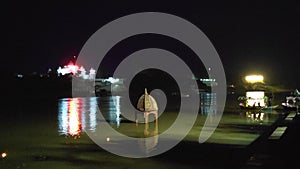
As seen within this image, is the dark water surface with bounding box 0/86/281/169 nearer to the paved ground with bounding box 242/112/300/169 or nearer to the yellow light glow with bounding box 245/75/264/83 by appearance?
the paved ground with bounding box 242/112/300/169

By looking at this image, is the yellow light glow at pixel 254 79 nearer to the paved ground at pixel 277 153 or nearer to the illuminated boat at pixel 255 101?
the illuminated boat at pixel 255 101

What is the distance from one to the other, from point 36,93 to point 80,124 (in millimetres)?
35925

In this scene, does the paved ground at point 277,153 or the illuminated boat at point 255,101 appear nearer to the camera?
the paved ground at point 277,153

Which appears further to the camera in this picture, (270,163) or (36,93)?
(36,93)

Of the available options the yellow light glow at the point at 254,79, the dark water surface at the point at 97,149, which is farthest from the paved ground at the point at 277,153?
the yellow light glow at the point at 254,79

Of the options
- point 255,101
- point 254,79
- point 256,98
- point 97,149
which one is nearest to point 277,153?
point 97,149

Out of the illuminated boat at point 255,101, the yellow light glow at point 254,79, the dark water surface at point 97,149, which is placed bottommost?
the dark water surface at point 97,149

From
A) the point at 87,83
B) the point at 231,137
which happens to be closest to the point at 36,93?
the point at 87,83

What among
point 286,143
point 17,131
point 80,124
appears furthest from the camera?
point 80,124

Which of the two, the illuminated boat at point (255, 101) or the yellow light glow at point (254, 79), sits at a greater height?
the yellow light glow at point (254, 79)

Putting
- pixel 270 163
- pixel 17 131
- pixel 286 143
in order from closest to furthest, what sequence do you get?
1. pixel 270 163
2. pixel 286 143
3. pixel 17 131

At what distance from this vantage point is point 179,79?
288 feet

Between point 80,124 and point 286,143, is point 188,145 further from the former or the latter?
point 80,124

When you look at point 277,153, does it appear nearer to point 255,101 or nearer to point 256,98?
point 256,98
